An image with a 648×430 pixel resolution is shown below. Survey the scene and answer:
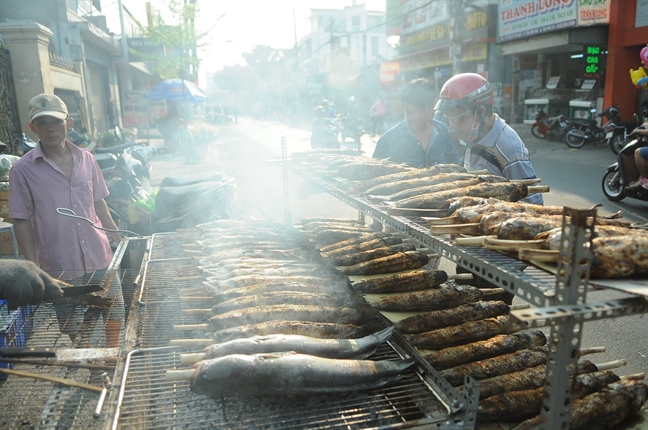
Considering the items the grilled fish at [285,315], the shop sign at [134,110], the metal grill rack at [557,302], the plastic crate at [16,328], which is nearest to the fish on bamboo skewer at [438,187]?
the grilled fish at [285,315]

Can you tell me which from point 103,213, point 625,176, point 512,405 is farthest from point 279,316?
point 625,176

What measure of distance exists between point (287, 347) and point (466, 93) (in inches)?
101

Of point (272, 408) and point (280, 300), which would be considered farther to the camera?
point (280, 300)

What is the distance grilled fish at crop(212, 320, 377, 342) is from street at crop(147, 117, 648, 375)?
1.18m

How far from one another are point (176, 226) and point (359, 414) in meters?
4.91

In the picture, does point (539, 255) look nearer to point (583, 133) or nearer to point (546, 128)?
point (583, 133)

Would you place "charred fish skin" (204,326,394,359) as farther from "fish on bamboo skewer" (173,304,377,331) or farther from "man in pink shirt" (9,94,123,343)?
"man in pink shirt" (9,94,123,343)

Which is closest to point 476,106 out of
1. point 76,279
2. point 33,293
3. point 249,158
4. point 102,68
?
point 33,293

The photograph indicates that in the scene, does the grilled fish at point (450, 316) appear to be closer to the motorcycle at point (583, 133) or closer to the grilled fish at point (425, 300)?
the grilled fish at point (425, 300)

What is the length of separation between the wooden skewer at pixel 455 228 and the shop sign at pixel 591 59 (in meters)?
20.4

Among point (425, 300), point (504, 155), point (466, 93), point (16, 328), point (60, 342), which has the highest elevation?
point (466, 93)

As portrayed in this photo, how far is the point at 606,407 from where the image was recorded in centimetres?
211

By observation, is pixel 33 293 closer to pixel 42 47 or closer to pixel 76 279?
pixel 76 279

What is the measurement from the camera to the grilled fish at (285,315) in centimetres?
241
